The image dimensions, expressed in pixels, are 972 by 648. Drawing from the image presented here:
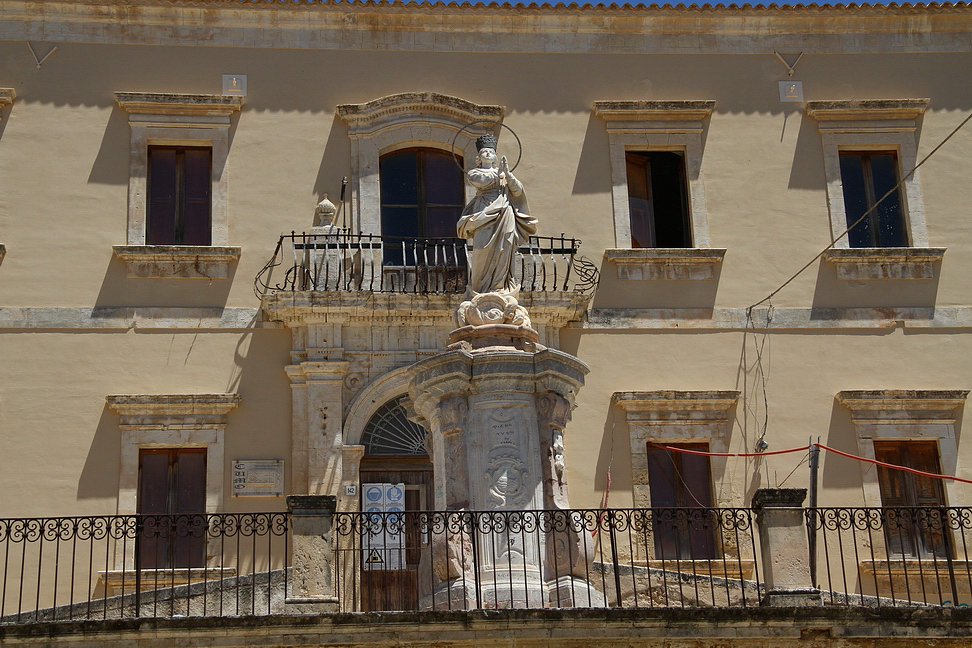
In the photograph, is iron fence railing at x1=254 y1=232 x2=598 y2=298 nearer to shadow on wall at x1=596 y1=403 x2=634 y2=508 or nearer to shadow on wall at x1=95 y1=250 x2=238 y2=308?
shadow on wall at x1=95 y1=250 x2=238 y2=308

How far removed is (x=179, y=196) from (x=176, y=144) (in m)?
0.66

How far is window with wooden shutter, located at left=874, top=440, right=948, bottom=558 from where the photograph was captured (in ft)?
54.3

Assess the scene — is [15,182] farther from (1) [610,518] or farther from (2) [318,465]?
(1) [610,518]

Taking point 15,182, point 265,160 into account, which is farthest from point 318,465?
point 15,182

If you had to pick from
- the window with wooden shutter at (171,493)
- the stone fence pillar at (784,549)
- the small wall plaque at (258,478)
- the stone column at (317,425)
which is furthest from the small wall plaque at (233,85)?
the stone fence pillar at (784,549)

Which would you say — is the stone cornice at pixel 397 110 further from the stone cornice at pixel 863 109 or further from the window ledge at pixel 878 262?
the window ledge at pixel 878 262

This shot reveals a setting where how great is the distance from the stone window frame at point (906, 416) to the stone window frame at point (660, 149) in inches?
93.2

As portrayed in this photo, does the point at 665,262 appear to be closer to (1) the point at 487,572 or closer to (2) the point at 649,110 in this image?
(2) the point at 649,110

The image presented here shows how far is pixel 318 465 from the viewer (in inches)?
633

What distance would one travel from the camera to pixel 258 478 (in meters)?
16.1

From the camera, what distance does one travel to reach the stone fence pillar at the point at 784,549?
11430mm

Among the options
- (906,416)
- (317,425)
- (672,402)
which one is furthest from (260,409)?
(906,416)

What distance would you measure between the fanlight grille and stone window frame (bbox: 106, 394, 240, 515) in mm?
1576

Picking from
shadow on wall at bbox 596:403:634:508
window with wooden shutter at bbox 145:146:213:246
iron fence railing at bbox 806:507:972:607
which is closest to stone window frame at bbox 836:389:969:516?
iron fence railing at bbox 806:507:972:607
